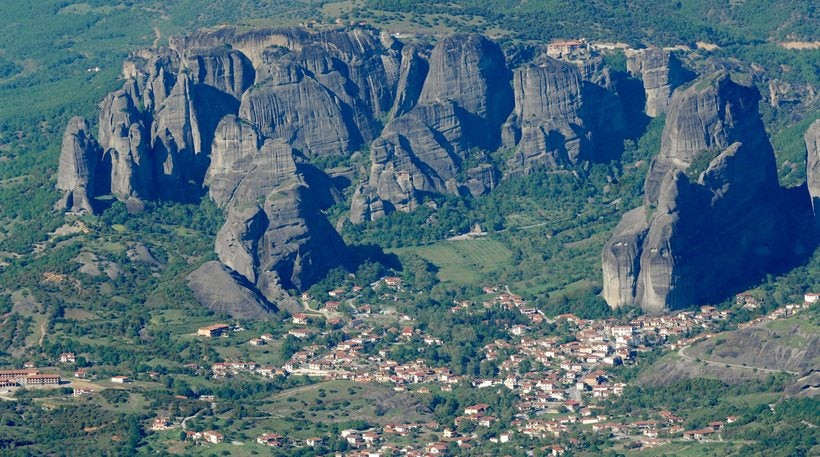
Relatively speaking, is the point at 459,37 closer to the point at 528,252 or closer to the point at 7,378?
the point at 528,252

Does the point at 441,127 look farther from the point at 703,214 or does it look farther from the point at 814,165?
the point at 703,214

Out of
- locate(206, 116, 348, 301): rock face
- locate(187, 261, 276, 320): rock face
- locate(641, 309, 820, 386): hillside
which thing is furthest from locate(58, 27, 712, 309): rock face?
locate(641, 309, 820, 386): hillside

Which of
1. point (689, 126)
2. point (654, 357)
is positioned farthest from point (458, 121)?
point (654, 357)

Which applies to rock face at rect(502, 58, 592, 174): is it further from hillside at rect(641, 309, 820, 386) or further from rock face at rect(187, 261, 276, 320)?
hillside at rect(641, 309, 820, 386)

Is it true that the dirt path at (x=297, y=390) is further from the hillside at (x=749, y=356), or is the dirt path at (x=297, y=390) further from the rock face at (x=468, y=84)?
the rock face at (x=468, y=84)

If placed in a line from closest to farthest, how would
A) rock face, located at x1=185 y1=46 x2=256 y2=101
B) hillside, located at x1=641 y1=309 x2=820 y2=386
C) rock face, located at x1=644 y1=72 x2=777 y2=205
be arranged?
hillside, located at x1=641 y1=309 x2=820 y2=386 → rock face, located at x1=644 y1=72 x2=777 y2=205 → rock face, located at x1=185 y1=46 x2=256 y2=101

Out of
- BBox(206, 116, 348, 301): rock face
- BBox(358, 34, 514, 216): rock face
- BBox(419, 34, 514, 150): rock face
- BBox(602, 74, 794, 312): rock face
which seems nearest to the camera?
BBox(602, 74, 794, 312): rock face

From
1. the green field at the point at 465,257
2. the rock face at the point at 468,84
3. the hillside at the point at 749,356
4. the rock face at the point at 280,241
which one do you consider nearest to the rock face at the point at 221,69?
the rock face at the point at 468,84
